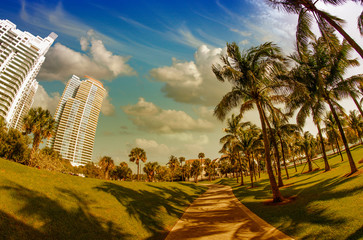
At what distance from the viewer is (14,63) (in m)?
108

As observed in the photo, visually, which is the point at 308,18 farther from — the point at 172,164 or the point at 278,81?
the point at 172,164

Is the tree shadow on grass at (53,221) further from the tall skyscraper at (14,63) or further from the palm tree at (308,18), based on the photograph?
Result: the tall skyscraper at (14,63)

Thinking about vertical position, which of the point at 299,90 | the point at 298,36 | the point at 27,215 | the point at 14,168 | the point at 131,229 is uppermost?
the point at 298,36

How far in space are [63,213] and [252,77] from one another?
50.9 ft

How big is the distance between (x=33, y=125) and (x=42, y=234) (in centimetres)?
2868

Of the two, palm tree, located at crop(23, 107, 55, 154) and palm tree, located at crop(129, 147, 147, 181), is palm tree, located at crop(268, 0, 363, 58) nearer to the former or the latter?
palm tree, located at crop(23, 107, 55, 154)

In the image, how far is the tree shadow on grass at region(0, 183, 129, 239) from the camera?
570 cm

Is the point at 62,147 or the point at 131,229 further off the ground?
the point at 62,147

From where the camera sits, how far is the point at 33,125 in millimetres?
27266

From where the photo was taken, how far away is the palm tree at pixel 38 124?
2722 centimetres

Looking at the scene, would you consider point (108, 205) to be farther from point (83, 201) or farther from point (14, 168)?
point (14, 168)

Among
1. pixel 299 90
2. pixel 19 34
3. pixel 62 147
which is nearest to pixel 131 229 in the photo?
pixel 299 90

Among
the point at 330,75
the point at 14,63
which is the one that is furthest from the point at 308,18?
the point at 14,63

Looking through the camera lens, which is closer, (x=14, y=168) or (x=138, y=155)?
(x=14, y=168)
